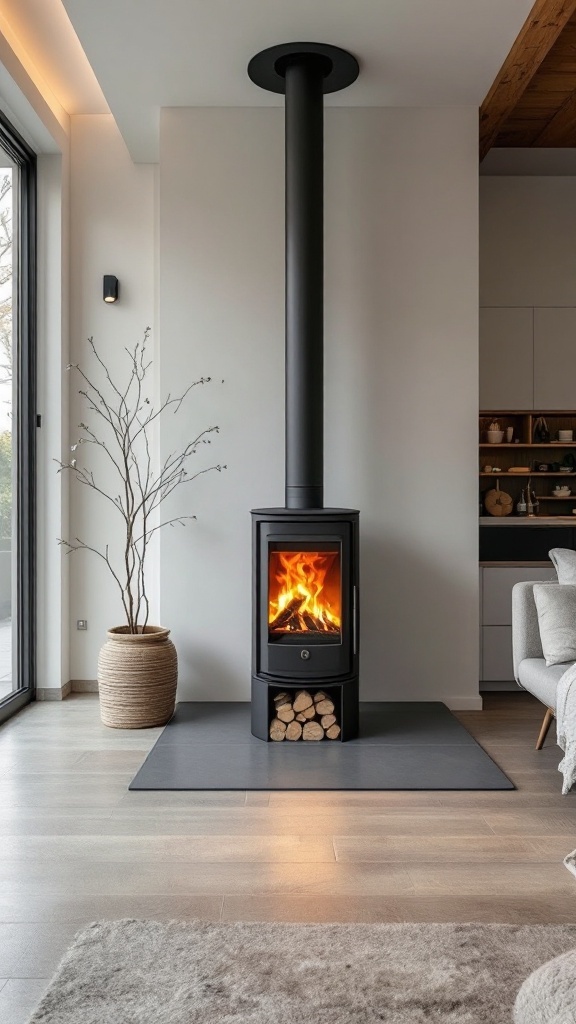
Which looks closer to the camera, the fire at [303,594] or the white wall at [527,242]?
the fire at [303,594]

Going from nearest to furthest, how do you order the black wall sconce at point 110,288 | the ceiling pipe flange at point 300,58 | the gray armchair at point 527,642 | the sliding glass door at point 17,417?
1. the gray armchair at point 527,642
2. the ceiling pipe flange at point 300,58
3. the sliding glass door at point 17,417
4. the black wall sconce at point 110,288

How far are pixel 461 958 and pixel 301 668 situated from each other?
178cm

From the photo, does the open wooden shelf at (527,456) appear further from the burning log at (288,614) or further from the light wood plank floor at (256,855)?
the light wood plank floor at (256,855)

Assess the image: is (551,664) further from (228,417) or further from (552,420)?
(552,420)

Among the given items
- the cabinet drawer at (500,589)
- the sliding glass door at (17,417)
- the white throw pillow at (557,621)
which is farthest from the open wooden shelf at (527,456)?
the sliding glass door at (17,417)

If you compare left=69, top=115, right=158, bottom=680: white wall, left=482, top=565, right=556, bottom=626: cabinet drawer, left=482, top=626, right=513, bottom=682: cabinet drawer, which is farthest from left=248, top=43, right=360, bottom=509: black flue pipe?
left=482, top=626, right=513, bottom=682: cabinet drawer

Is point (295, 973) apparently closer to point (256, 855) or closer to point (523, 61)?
point (256, 855)

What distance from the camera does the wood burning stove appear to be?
3.65m

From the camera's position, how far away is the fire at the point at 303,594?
3730 millimetres

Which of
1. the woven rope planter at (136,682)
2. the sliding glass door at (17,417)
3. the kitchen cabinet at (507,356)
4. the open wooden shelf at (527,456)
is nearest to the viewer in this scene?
the woven rope planter at (136,682)

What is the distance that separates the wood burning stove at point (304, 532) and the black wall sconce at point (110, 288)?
1.17 m

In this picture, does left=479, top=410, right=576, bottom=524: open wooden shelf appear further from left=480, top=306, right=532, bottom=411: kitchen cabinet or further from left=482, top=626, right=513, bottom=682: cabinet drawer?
left=482, top=626, right=513, bottom=682: cabinet drawer

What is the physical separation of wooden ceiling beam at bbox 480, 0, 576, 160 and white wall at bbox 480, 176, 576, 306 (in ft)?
A: 2.03

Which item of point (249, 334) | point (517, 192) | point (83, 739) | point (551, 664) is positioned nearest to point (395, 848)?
point (551, 664)
